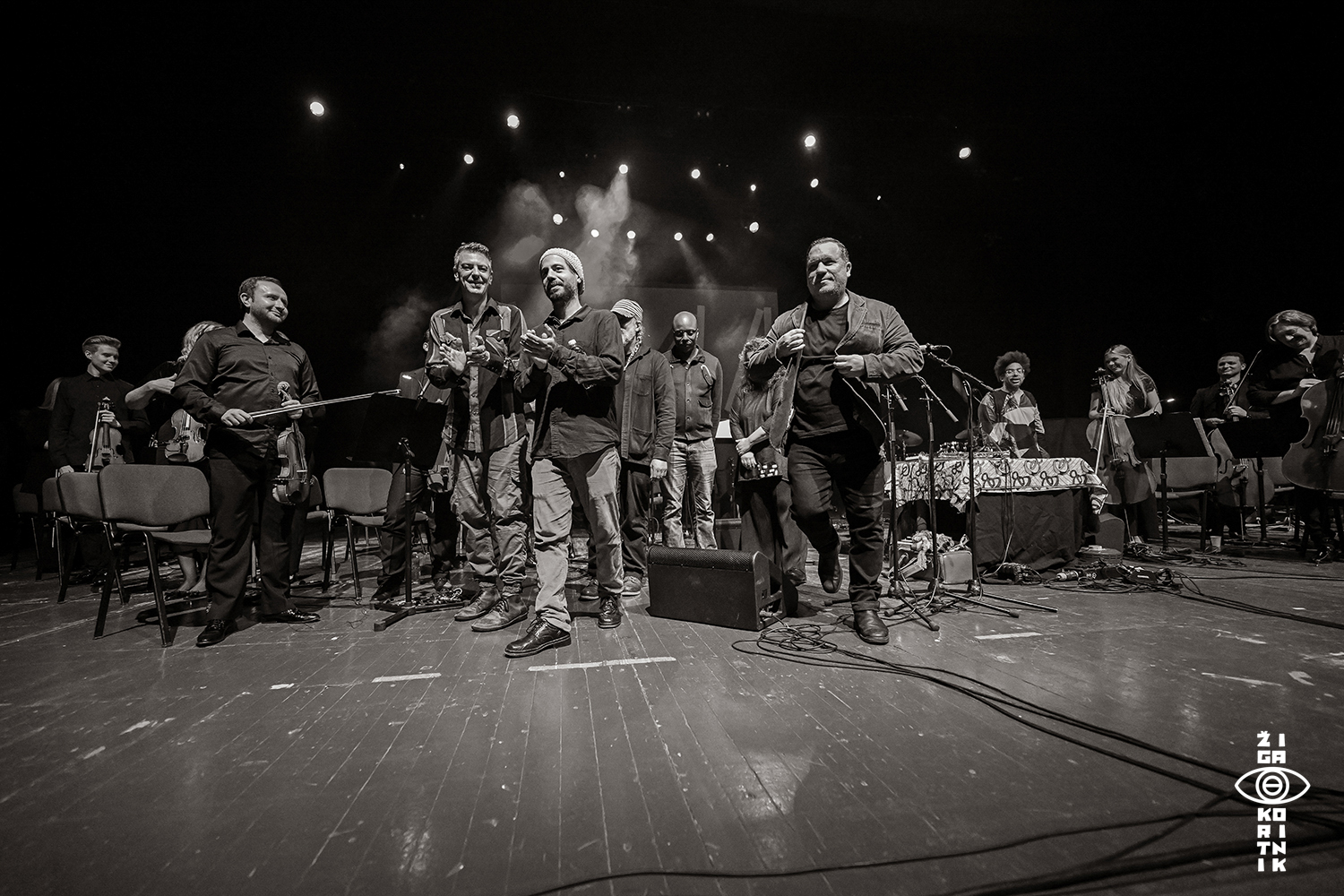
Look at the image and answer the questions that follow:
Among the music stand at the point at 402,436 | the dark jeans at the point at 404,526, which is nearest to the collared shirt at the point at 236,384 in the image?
the music stand at the point at 402,436

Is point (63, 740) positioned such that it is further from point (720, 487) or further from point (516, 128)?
point (516, 128)

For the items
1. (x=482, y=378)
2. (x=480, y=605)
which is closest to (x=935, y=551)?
(x=480, y=605)

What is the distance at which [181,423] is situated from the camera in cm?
509

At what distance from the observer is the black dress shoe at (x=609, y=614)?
11.0ft

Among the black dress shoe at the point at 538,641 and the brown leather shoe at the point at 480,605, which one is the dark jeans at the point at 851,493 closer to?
the black dress shoe at the point at 538,641

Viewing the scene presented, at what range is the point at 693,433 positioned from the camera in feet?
17.6

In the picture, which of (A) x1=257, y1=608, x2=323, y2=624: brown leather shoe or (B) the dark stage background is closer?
(A) x1=257, y1=608, x2=323, y2=624: brown leather shoe

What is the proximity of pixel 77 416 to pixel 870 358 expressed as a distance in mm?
7419

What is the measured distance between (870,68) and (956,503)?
251 inches

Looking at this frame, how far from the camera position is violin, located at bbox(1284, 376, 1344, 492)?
4813mm

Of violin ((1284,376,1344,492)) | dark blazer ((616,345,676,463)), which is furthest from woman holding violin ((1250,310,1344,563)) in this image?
dark blazer ((616,345,676,463))

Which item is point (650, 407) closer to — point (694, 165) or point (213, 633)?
point (213, 633)

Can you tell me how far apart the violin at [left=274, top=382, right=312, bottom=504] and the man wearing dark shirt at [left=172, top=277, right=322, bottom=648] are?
1.3 inches

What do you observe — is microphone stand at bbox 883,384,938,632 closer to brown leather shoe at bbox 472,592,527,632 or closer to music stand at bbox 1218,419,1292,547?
brown leather shoe at bbox 472,592,527,632
